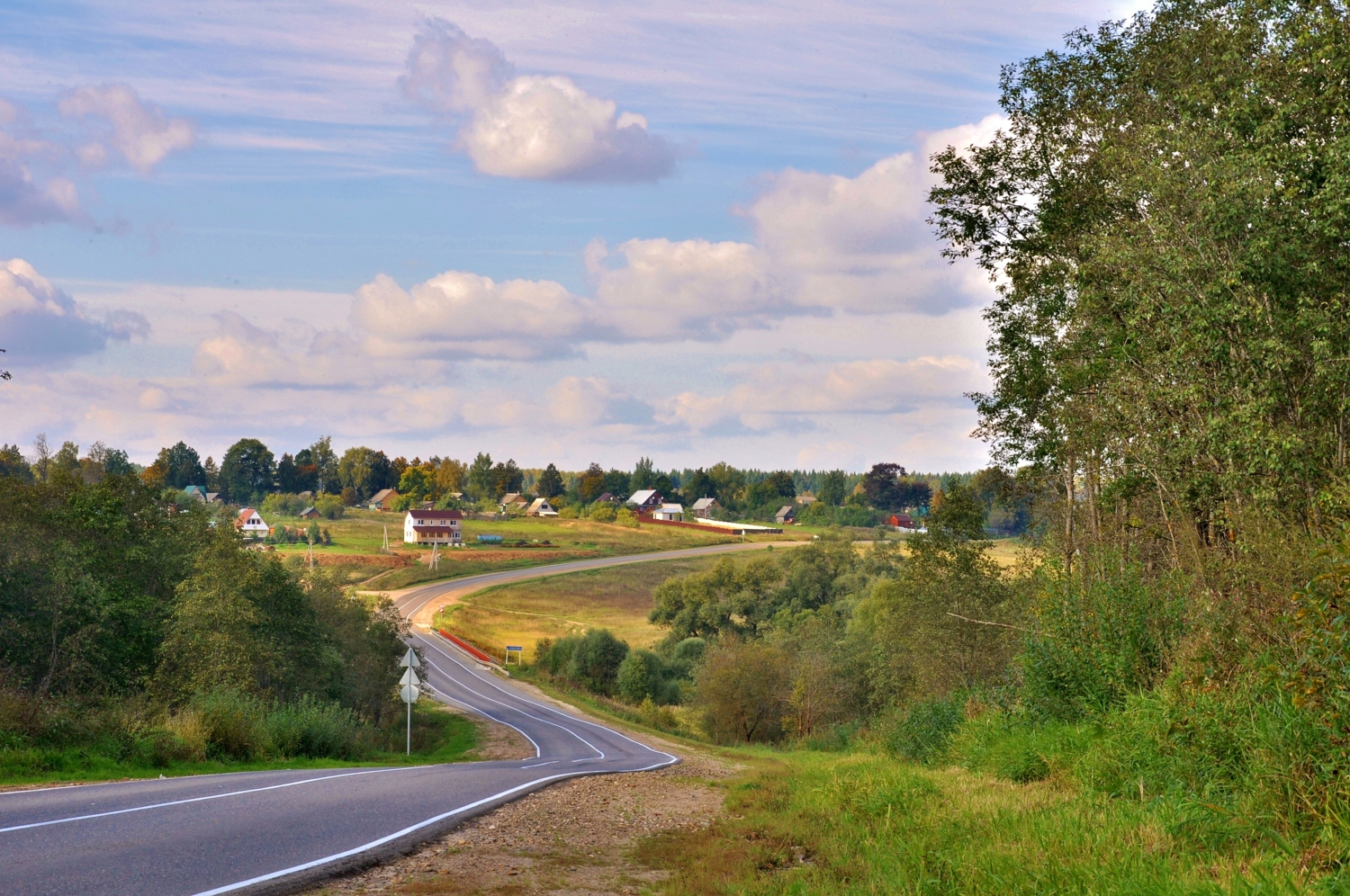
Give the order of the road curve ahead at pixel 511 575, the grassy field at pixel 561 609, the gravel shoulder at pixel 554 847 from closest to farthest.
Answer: the gravel shoulder at pixel 554 847 < the grassy field at pixel 561 609 < the road curve ahead at pixel 511 575

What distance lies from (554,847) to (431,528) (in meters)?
137

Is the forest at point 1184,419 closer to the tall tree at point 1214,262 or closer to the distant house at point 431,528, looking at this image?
the tall tree at point 1214,262

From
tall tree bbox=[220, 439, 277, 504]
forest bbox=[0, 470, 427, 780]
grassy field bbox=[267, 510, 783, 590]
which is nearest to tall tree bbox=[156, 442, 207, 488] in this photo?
tall tree bbox=[220, 439, 277, 504]

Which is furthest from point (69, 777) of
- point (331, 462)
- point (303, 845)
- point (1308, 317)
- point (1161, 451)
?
point (331, 462)

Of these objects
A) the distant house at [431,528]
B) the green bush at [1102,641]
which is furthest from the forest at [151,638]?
the distant house at [431,528]

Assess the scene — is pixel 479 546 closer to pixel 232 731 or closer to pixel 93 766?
pixel 232 731

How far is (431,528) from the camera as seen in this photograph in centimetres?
14400

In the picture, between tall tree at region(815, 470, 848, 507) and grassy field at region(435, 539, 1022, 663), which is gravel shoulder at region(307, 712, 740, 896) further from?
tall tree at region(815, 470, 848, 507)

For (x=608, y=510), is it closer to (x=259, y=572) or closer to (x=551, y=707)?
(x=551, y=707)

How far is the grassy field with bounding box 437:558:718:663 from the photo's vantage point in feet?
297

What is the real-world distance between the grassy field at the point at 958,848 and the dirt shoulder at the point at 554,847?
519 millimetres

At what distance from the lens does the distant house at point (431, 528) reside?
471 ft

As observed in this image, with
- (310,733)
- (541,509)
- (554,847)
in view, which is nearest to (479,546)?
(541,509)

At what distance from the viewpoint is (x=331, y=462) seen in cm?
19875
